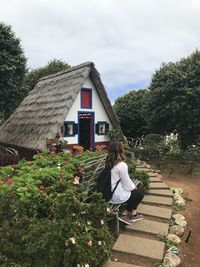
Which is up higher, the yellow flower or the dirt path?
the yellow flower

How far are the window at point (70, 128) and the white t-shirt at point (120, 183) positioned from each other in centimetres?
660

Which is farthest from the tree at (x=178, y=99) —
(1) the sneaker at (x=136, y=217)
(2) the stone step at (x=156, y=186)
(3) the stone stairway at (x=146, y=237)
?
→ (1) the sneaker at (x=136, y=217)

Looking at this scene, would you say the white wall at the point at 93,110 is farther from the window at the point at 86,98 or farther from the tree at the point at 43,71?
the tree at the point at 43,71

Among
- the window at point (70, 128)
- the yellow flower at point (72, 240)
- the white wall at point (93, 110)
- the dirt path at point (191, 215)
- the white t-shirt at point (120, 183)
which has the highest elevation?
the white wall at point (93, 110)

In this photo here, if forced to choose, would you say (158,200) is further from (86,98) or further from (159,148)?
(159,148)

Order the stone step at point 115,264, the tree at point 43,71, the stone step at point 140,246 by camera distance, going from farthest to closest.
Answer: the tree at point 43,71 → the stone step at point 140,246 → the stone step at point 115,264

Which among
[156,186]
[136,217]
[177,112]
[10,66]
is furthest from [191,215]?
[10,66]

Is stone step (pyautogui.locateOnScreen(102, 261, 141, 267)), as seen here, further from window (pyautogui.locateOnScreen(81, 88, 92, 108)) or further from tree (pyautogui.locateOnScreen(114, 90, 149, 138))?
tree (pyautogui.locateOnScreen(114, 90, 149, 138))

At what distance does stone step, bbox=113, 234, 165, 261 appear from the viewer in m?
4.77

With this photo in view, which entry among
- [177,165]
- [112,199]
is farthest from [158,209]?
[177,165]

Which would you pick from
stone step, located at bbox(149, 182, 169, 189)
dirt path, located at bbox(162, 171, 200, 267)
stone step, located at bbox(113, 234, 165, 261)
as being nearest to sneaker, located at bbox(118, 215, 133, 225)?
stone step, located at bbox(113, 234, 165, 261)

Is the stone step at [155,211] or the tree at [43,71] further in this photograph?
the tree at [43,71]

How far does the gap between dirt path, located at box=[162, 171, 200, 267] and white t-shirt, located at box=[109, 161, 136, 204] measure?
1426 millimetres

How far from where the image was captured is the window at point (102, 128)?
43.9 feet
